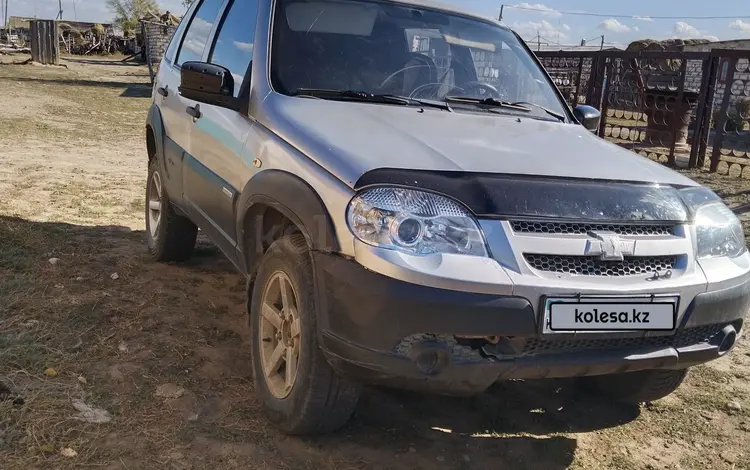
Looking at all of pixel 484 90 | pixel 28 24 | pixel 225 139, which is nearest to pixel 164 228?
pixel 225 139

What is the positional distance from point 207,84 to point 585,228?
5.85 ft

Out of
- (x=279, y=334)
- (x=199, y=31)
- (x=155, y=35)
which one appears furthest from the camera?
(x=155, y=35)

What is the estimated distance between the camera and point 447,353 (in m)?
2.35

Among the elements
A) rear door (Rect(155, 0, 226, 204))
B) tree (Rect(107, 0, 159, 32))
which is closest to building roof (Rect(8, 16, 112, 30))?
tree (Rect(107, 0, 159, 32))

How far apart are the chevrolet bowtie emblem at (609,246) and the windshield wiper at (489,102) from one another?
125 centimetres

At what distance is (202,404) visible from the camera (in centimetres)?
318

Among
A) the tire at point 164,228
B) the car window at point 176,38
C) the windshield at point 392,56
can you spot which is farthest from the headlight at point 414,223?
the car window at point 176,38

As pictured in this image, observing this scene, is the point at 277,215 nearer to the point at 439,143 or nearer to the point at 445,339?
the point at 439,143

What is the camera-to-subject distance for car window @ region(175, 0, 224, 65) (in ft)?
14.1

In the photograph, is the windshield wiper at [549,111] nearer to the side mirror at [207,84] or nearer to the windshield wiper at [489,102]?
the windshield wiper at [489,102]

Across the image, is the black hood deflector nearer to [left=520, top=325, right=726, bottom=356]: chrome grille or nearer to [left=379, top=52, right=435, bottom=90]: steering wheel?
[left=520, top=325, right=726, bottom=356]: chrome grille

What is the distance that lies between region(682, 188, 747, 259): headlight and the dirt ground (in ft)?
3.10

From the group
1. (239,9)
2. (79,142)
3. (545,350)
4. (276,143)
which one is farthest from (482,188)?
(79,142)

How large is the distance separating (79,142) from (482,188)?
379 inches
